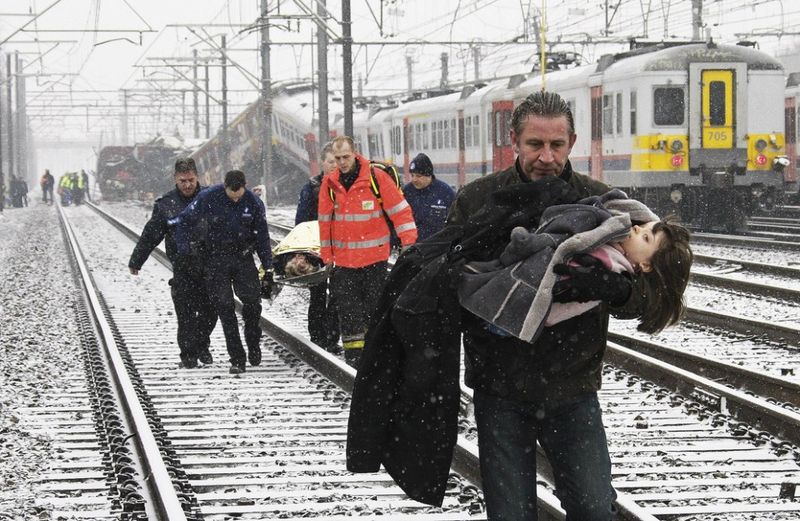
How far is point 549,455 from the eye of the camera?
11.6 ft

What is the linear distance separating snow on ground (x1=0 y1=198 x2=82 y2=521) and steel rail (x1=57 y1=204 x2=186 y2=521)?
13.5 inches

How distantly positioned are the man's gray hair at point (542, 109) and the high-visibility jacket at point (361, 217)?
5132mm

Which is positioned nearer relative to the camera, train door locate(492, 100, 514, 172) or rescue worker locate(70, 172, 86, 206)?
train door locate(492, 100, 514, 172)

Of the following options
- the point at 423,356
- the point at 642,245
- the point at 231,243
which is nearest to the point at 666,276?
the point at 642,245

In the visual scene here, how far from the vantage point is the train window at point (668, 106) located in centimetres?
2228

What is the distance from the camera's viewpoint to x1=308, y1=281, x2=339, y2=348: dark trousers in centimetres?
1061

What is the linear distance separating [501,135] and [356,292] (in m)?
19.2

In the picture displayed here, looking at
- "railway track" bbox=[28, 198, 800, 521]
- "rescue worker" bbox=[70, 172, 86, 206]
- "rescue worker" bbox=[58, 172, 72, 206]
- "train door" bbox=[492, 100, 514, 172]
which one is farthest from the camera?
"rescue worker" bbox=[58, 172, 72, 206]

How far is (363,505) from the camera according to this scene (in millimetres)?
5852

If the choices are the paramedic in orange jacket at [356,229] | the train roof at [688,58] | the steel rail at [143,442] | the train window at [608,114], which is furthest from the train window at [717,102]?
the paramedic in orange jacket at [356,229]

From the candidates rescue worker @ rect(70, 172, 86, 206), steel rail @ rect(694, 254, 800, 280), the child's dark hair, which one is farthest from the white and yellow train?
rescue worker @ rect(70, 172, 86, 206)

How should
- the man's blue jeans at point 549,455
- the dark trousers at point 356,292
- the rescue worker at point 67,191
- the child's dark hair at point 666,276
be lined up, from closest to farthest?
the child's dark hair at point 666,276 < the man's blue jeans at point 549,455 < the dark trousers at point 356,292 < the rescue worker at point 67,191

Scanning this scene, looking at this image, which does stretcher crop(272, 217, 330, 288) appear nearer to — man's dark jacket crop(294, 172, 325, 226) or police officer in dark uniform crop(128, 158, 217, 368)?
man's dark jacket crop(294, 172, 325, 226)

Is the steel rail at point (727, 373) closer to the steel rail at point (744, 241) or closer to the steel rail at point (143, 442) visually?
the steel rail at point (143, 442)
